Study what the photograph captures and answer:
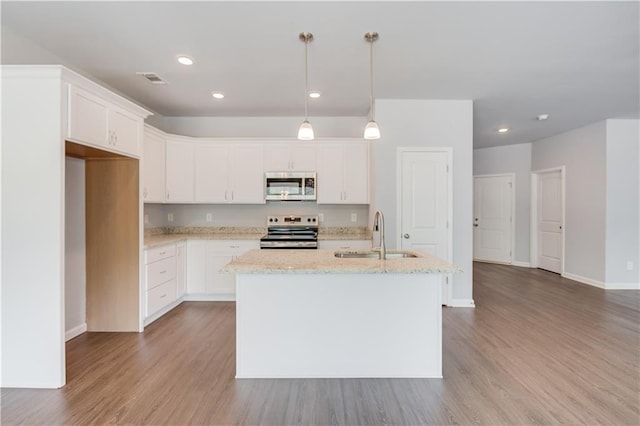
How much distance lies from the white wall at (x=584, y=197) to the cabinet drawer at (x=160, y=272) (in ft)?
21.5

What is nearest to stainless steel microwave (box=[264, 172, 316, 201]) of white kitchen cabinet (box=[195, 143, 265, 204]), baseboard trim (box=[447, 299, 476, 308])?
white kitchen cabinet (box=[195, 143, 265, 204])

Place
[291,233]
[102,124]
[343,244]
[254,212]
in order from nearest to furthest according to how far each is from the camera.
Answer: [102,124] → [343,244] → [291,233] → [254,212]

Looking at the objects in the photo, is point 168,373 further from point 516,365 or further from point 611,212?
point 611,212

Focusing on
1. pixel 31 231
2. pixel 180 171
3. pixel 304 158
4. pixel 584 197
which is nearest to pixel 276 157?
pixel 304 158

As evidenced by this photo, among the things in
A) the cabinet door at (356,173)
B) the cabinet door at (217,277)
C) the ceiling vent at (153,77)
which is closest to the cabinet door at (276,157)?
the cabinet door at (356,173)

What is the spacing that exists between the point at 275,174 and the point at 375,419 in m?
3.34

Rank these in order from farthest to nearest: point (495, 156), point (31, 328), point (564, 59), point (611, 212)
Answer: point (495, 156)
point (611, 212)
point (564, 59)
point (31, 328)

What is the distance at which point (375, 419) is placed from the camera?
192 centimetres

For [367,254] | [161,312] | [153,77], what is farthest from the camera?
[161,312]

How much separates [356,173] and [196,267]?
263cm

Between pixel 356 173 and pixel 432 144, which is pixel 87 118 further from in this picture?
pixel 432 144

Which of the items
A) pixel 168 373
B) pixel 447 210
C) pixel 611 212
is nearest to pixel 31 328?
pixel 168 373

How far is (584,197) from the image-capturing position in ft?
17.6

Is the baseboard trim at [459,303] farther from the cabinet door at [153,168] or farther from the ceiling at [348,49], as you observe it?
the cabinet door at [153,168]
